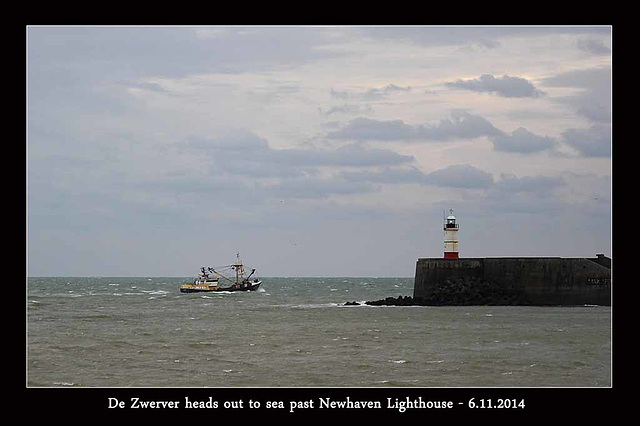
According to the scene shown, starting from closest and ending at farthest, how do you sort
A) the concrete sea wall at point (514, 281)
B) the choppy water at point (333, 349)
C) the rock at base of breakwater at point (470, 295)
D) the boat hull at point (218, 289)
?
the choppy water at point (333, 349) < the concrete sea wall at point (514, 281) < the rock at base of breakwater at point (470, 295) < the boat hull at point (218, 289)

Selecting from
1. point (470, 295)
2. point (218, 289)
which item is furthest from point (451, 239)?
point (218, 289)

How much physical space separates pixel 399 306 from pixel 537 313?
31.2 ft

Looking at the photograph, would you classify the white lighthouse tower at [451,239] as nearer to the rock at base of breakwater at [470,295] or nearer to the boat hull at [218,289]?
the rock at base of breakwater at [470,295]

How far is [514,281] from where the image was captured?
4028 cm

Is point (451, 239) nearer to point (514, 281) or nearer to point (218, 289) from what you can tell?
point (514, 281)

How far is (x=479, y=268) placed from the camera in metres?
41.0

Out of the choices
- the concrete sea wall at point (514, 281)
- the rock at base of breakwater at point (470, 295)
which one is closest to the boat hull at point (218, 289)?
the concrete sea wall at point (514, 281)

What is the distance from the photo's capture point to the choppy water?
65.4 feet

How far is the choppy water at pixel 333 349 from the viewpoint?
19938mm

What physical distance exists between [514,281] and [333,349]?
55.7 ft

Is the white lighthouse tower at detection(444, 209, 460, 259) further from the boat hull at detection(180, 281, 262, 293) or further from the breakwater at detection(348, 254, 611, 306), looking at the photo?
the boat hull at detection(180, 281, 262, 293)

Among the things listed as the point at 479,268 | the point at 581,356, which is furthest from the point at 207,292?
the point at 581,356

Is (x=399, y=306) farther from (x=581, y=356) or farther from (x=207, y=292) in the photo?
(x=207, y=292)

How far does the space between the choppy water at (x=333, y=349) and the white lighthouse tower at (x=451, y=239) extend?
308 centimetres
